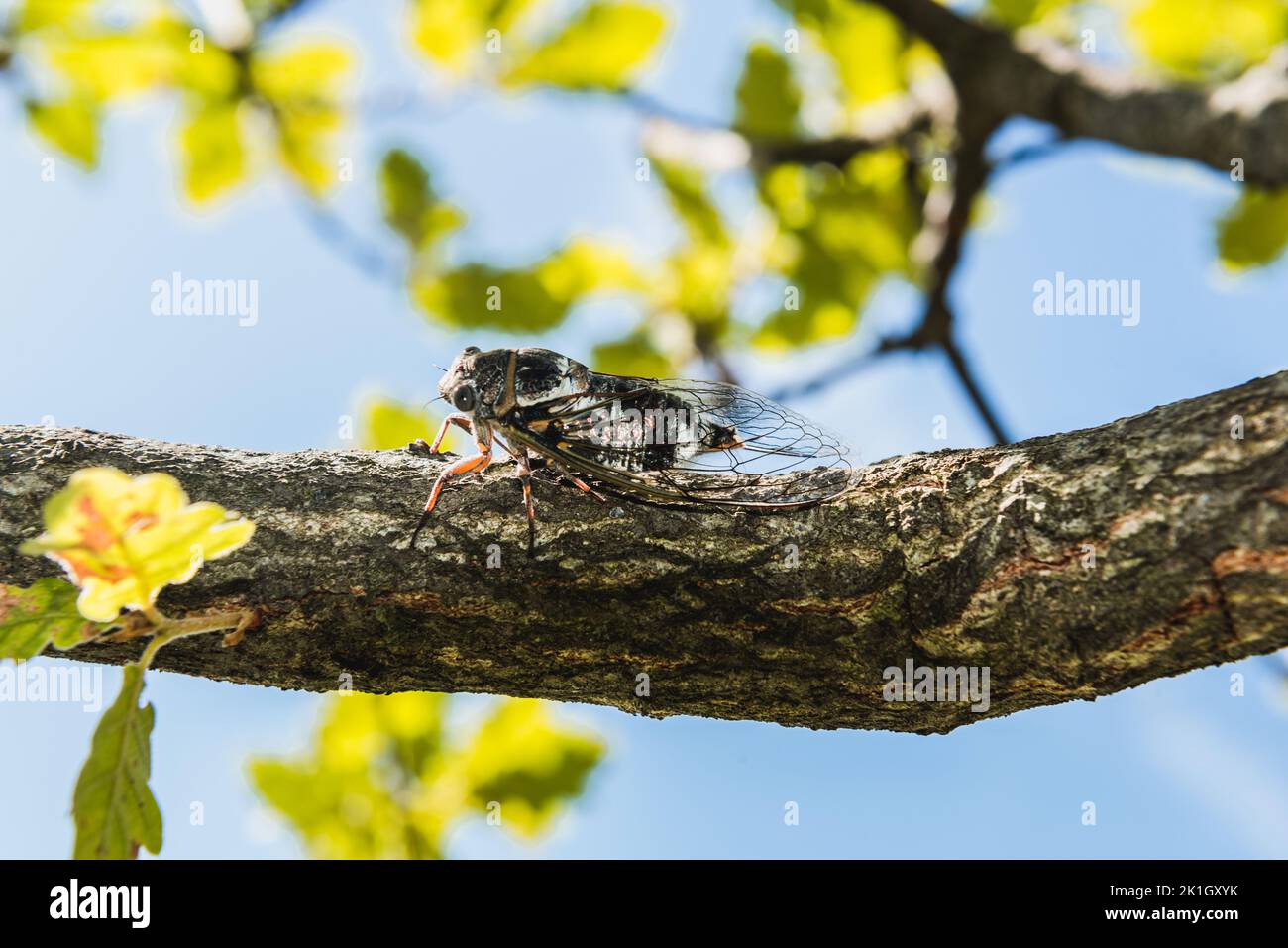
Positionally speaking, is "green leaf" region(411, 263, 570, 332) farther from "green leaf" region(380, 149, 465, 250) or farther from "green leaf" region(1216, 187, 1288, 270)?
"green leaf" region(1216, 187, 1288, 270)

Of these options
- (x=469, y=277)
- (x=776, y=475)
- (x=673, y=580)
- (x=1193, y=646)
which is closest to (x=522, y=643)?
(x=673, y=580)

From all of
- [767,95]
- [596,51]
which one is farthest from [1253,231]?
[596,51]

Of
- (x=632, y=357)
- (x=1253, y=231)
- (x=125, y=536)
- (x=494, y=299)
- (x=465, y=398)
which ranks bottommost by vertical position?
(x=125, y=536)

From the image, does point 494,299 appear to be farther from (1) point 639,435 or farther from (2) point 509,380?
(1) point 639,435

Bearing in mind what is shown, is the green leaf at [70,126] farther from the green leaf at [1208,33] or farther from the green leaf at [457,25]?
the green leaf at [1208,33]

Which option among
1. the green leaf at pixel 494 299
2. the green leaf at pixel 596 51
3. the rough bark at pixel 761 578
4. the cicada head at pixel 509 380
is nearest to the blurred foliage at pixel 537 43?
the green leaf at pixel 596 51

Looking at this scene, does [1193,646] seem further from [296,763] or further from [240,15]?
[240,15]
